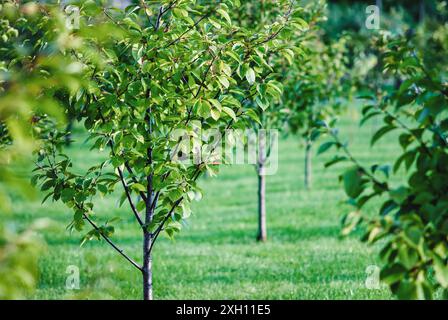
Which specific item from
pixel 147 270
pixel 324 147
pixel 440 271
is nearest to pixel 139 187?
pixel 147 270

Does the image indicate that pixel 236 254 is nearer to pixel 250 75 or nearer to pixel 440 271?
pixel 250 75

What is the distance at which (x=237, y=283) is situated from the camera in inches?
252

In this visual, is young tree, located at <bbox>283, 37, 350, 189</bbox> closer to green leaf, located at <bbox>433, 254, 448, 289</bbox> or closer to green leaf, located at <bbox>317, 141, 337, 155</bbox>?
green leaf, located at <bbox>317, 141, 337, 155</bbox>

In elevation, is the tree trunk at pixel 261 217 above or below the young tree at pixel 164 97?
below

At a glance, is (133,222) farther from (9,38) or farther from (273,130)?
(9,38)

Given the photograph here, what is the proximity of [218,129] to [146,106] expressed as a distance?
A: 56 centimetres

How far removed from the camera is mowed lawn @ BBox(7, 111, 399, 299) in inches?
238

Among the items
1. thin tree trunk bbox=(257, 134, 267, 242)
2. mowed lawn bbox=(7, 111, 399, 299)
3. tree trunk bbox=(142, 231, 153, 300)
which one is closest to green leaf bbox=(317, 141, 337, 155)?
mowed lawn bbox=(7, 111, 399, 299)

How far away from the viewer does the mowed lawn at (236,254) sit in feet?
19.8

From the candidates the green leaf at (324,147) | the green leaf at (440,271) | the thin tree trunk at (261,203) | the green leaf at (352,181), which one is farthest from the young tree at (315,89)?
the green leaf at (440,271)

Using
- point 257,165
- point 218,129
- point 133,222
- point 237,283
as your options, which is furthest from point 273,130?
point 218,129

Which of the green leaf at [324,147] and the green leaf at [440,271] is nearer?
the green leaf at [440,271]

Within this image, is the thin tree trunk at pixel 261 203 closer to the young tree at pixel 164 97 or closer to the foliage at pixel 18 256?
the young tree at pixel 164 97

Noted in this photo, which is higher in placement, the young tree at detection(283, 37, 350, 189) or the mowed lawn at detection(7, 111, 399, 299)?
the young tree at detection(283, 37, 350, 189)
